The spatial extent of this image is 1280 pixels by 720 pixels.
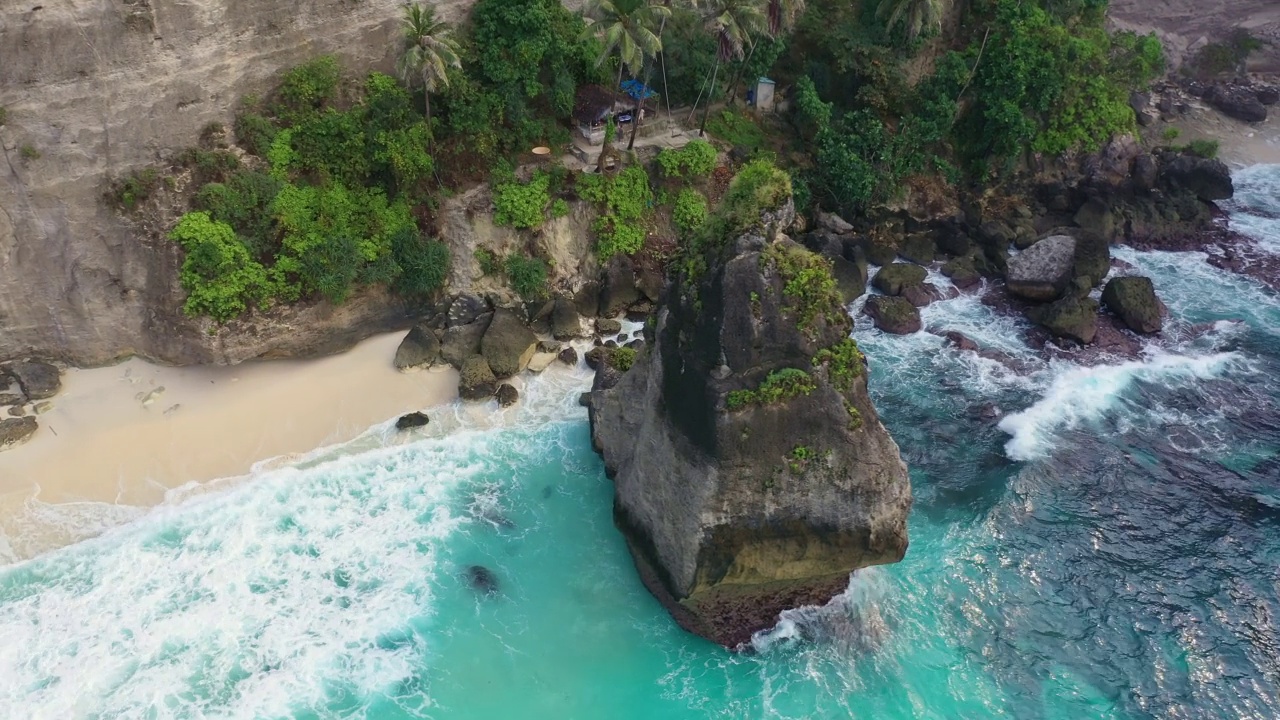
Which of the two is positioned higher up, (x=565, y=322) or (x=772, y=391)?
(x=772, y=391)

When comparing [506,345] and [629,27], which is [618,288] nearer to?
[506,345]

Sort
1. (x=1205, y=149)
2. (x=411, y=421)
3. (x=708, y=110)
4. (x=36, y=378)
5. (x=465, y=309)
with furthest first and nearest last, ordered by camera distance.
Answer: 1. (x=1205, y=149)
2. (x=708, y=110)
3. (x=465, y=309)
4. (x=411, y=421)
5. (x=36, y=378)

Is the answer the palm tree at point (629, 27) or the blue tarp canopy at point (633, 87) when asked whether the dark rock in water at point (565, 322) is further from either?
the blue tarp canopy at point (633, 87)

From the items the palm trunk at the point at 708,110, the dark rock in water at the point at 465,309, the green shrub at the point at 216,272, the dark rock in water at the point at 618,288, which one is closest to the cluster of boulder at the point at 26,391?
the green shrub at the point at 216,272

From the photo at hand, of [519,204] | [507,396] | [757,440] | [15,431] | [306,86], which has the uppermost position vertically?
[306,86]

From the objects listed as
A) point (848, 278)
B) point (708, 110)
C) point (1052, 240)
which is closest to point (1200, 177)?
point (1052, 240)

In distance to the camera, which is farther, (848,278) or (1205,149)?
(1205,149)

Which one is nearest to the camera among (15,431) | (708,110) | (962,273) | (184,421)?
(15,431)
